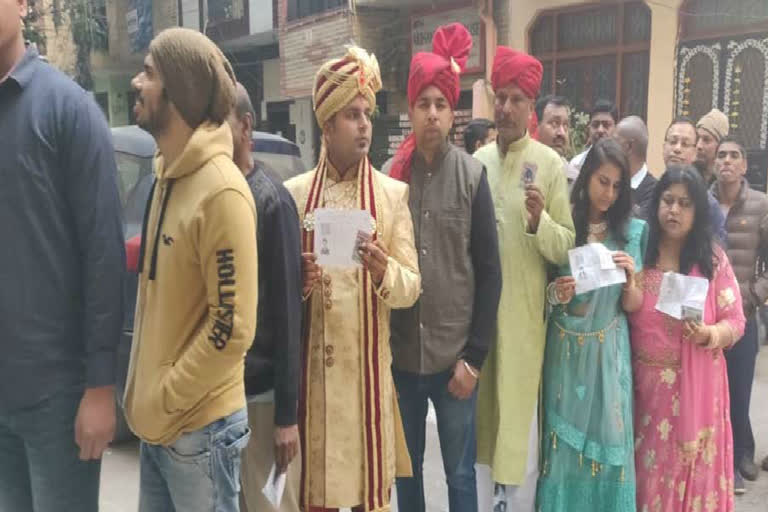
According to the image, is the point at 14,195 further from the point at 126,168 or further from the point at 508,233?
the point at 126,168

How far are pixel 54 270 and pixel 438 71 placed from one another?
1.49 meters

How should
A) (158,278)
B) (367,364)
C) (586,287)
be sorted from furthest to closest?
(586,287), (367,364), (158,278)

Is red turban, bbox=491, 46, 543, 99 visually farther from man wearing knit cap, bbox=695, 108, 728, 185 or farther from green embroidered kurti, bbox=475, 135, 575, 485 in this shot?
man wearing knit cap, bbox=695, 108, 728, 185

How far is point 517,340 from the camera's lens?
114 inches

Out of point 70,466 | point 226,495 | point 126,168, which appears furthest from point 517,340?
point 126,168

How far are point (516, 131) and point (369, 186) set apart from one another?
817mm

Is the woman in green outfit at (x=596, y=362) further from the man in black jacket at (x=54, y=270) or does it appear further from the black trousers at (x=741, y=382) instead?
the man in black jacket at (x=54, y=270)

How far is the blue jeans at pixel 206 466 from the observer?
1.78 meters

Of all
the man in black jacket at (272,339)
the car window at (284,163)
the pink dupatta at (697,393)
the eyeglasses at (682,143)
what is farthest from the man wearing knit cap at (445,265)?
the car window at (284,163)

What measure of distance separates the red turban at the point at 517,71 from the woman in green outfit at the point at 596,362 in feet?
1.20

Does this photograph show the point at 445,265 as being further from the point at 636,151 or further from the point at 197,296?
the point at 636,151

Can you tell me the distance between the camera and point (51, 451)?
186 centimetres

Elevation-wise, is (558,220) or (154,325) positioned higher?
(558,220)

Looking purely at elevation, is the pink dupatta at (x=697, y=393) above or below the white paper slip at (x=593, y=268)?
below
